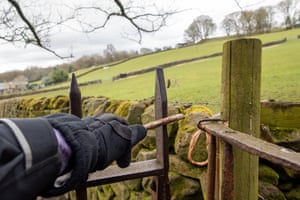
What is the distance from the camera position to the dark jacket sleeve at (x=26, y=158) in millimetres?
542

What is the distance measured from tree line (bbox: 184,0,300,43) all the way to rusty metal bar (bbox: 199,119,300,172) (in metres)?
4.66

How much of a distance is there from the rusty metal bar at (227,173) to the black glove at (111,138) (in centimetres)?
46

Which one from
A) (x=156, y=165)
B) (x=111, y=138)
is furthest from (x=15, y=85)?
(x=111, y=138)

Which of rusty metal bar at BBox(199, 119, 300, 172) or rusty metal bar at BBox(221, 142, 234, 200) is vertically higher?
rusty metal bar at BBox(199, 119, 300, 172)

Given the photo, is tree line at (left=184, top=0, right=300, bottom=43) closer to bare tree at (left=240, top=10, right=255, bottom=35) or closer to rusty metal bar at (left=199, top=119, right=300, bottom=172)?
bare tree at (left=240, top=10, right=255, bottom=35)

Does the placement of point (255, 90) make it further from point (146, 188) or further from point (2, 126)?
point (146, 188)

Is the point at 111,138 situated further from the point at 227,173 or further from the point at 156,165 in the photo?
the point at 156,165

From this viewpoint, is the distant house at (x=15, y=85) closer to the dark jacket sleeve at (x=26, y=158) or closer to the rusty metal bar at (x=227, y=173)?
the rusty metal bar at (x=227, y=173)

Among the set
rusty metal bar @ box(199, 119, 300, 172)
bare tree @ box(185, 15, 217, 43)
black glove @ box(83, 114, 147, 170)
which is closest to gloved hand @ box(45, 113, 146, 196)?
black glove @ box(83, 114, 147, 170)

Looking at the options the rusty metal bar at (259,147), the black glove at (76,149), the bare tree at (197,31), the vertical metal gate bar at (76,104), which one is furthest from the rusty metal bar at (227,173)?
the bare tree at (197,31)

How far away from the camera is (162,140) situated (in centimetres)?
174

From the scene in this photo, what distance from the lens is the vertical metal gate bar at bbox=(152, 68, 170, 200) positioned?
1729 millimetres

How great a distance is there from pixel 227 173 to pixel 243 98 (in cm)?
40

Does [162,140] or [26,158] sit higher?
[26,158]
